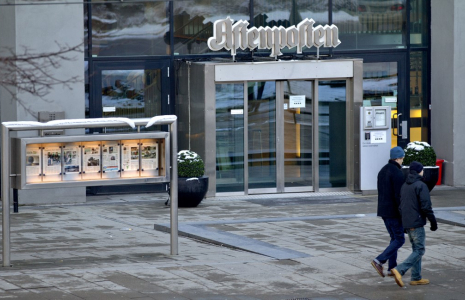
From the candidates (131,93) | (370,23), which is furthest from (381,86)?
(131,93)

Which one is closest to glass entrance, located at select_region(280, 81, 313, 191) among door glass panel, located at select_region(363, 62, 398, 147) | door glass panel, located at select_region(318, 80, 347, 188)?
door glass panel, located at select_region(318, 80, 347, 188)

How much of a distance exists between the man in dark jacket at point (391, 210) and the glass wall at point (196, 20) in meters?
9.92

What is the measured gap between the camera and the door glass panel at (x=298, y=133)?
62.5 feet

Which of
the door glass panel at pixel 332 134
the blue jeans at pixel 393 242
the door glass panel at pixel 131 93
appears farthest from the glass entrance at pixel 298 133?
the blue jeans at pixel 393 242

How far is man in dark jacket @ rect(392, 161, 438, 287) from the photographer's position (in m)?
10.1

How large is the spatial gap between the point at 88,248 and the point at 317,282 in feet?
12.8

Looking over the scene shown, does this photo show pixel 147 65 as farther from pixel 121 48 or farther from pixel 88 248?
pixel 88 248

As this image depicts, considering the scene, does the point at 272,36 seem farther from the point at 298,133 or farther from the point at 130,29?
the point at 130,29

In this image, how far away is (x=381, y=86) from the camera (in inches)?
808

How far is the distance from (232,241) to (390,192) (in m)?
3.25

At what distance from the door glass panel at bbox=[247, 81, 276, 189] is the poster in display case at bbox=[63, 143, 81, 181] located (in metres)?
7.73

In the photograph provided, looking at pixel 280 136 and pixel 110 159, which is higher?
pixel 280 136

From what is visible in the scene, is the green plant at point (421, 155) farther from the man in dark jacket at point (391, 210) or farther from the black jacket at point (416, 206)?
the black jacket at point (416, 206)

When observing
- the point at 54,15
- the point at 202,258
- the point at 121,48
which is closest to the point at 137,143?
the point at 202,258
